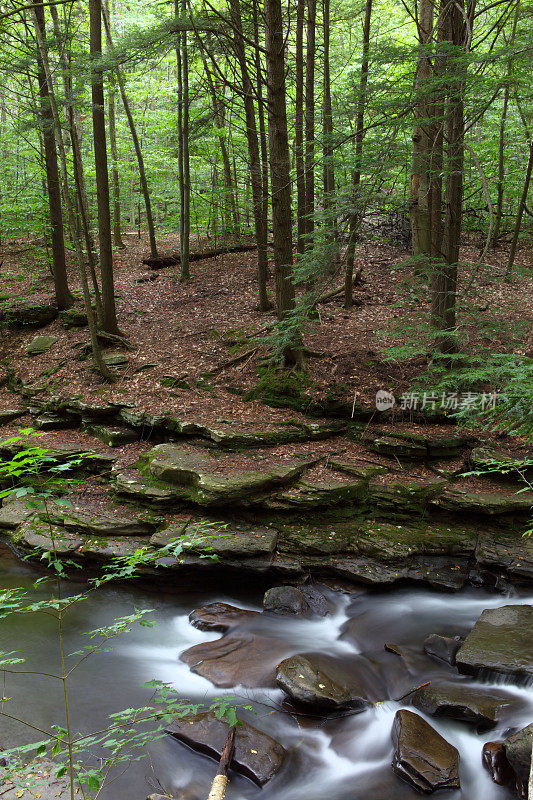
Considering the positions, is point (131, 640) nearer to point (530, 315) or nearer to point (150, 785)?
point (150, 785)

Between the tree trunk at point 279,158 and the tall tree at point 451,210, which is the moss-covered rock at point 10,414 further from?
the tall tree at point 451,210

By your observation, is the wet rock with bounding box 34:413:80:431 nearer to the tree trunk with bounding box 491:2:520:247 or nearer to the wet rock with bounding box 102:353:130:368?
the wet rock with bounding box 102:353:130:368

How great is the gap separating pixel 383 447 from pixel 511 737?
4373 mm

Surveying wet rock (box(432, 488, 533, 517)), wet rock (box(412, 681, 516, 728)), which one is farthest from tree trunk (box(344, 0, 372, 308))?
wet rock (box(412, 681, 516, 728))

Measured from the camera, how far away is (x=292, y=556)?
660 cm

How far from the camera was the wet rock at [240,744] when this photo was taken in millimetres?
4141

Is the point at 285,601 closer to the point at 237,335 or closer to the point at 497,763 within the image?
the point at 497,763

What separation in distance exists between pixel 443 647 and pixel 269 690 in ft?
6.99

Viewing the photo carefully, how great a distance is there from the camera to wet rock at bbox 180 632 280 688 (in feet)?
17.0

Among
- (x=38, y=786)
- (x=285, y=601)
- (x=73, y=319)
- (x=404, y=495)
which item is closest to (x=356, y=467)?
(x=404, y=495)

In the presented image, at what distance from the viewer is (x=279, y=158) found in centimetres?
783

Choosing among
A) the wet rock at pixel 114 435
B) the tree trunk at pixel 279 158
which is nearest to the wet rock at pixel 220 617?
the wet rock at pixel 114 435

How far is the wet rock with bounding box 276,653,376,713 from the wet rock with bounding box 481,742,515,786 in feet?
3.67

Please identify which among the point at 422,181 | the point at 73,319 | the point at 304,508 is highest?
the point at 422,181
